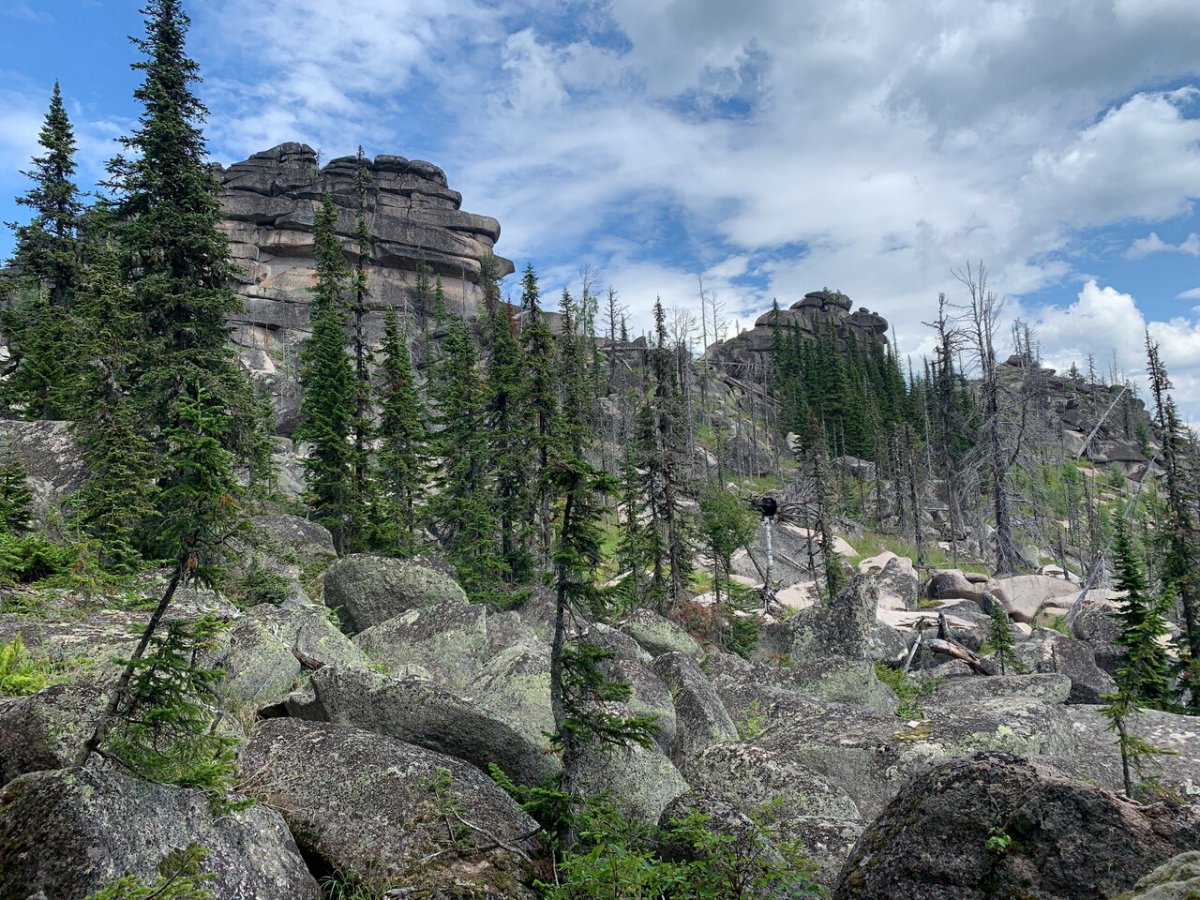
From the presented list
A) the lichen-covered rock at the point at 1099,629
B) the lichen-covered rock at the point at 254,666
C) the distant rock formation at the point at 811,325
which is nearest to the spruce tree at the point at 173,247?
the lichen-covered rock at the point at 254,666

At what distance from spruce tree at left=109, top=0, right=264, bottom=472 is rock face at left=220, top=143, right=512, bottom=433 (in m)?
69.0

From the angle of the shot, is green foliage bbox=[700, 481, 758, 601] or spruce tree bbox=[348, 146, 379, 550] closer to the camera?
spruce tree bbox=[348, 146, 379, 550]

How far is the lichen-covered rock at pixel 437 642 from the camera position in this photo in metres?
12.2

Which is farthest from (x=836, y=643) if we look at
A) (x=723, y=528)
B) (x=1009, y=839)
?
(x=1009, y=839)

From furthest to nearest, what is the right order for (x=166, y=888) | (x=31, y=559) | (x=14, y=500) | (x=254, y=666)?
1. (x=14, y=500)
2. (x=31, y=559)
3. (x=254, y=666)
4. (x=166, y=888)

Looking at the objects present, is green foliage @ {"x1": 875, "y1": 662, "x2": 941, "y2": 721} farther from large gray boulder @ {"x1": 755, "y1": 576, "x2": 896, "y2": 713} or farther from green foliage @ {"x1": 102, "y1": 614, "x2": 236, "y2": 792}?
Answer: green foliage @ {"x1": 102, "y1": 614, "x2": 236, "y2": 792}

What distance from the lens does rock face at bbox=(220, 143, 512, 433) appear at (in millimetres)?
91812

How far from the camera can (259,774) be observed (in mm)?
6520

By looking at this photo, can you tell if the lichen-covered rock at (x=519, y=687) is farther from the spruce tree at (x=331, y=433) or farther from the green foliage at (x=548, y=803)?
the spruce tree at (x=331, y=433)

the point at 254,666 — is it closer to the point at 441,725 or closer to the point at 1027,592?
the point at 441,725

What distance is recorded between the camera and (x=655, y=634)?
1897 cm

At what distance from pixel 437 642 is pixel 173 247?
15.8m

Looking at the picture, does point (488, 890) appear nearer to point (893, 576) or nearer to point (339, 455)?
point (339, 455)

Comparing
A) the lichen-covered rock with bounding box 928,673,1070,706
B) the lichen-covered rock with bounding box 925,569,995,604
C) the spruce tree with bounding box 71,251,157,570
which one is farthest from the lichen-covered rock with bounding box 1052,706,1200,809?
the lichen-covered rock with bounding box 925,569,995,604
